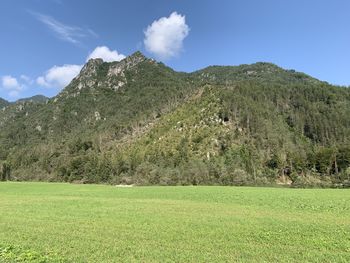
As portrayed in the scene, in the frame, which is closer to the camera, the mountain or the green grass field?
the green grass field

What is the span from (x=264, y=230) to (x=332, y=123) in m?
177

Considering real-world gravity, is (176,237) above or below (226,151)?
below

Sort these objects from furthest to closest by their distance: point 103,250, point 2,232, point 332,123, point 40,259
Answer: point 332,123
point 2,232
point 103,250
point 40,259

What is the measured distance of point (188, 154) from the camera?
145 metres

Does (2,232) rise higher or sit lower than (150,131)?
lower

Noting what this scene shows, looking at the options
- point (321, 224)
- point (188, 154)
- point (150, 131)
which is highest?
point (150, 131)

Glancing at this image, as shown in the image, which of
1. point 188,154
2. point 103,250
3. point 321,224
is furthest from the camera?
point 188,154

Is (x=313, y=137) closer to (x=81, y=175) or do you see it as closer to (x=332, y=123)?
(x=332, y=123)

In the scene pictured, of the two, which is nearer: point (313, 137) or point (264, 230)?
point (264, 230)

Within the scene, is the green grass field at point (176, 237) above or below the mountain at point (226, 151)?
below

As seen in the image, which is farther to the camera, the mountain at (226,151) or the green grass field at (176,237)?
the mountain at (226,151)

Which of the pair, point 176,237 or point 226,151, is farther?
point 226,151

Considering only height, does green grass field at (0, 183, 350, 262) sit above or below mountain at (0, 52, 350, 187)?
below

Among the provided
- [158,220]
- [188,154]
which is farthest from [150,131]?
[158,220]
